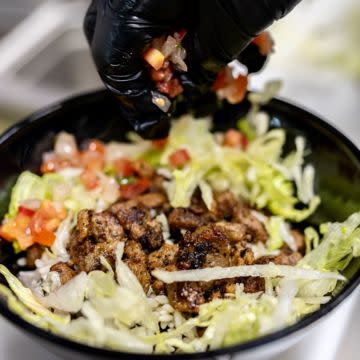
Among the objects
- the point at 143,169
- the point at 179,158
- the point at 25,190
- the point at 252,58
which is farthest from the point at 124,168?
the point at 252,58

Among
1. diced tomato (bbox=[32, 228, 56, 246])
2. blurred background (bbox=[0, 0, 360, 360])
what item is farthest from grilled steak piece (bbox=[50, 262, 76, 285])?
blurred background (bbox=[0, 0, 360, 360])

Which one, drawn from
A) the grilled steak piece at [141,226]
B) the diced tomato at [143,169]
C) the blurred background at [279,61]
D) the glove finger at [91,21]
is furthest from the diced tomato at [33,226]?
the blurred background at [279,61]

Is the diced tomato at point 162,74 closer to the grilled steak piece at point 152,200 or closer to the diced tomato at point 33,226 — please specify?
the grilled steak piece at point 152,200

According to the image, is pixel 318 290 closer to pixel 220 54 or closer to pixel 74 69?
pixel 220 54

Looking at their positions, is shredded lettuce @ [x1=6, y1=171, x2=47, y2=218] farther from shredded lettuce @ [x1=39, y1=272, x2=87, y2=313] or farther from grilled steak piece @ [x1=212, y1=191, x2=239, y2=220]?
grilled steak piece @ [x1=212, y1=191, x2=239, y2=220]

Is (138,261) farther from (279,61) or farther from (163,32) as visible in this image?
(279,61)

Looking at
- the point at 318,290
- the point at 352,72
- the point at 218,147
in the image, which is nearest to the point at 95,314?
the point at 318,290
